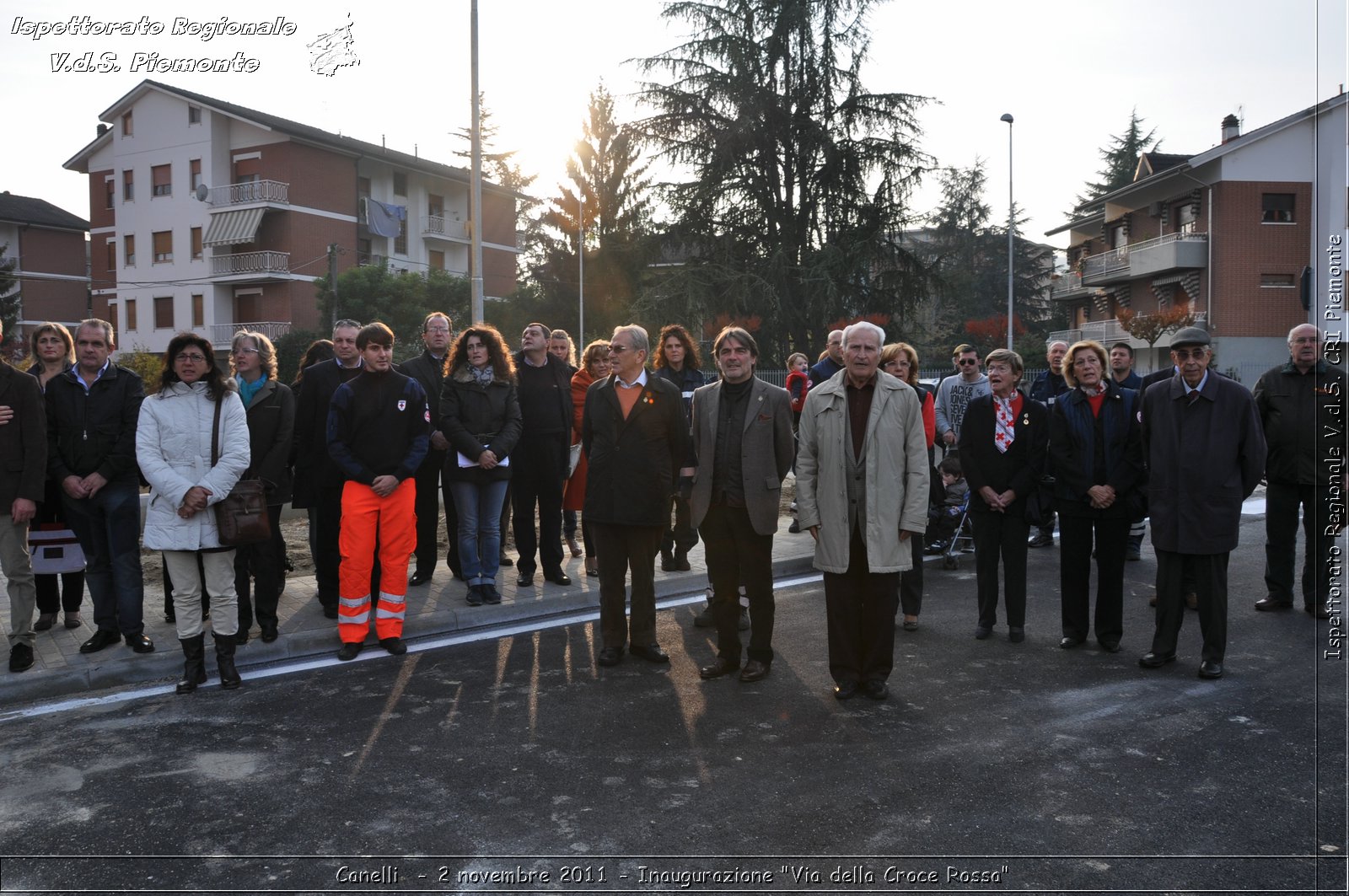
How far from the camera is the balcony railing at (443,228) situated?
5644 centimetres

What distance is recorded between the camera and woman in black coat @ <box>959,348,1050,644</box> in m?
7.34

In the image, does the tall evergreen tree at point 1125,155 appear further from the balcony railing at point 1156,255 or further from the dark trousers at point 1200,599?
the dark trousers at point 1200,599

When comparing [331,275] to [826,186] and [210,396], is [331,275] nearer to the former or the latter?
[826,186]

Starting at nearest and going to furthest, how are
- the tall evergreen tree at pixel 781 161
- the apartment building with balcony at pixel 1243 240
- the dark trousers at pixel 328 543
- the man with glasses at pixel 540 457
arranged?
the dark trousers at pixel 328 543, the man with glasses at pixel 540 457, the tall evergreen tree at pixel 781 161, the apartment building with balcony at pixel 1243 240

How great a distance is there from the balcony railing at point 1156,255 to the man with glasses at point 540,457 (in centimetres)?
4065

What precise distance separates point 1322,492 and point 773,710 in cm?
517

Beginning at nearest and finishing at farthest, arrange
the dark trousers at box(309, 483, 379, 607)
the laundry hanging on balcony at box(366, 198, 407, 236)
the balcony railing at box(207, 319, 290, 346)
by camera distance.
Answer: the dark trousers at box(309, 483, 379, 607)
the balcony railing at box(207, 319, 290, 346)
the laundry hanging on balcony at box(366, 198, 407, 236)

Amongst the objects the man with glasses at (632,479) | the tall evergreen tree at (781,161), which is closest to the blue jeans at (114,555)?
the man with glasses at (632,479)

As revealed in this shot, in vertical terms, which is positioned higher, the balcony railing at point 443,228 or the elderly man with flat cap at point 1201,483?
the balcony railing at point 443,228

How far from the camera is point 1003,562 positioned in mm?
7457

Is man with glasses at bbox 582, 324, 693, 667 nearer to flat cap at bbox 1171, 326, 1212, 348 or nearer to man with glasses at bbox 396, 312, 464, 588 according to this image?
man with glasses at bbox 396, 312, 464, 588

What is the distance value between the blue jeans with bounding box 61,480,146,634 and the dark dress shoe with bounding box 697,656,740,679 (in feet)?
12.0

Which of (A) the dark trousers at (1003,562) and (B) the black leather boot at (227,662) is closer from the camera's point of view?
(B) the black leather boot at (227,662)

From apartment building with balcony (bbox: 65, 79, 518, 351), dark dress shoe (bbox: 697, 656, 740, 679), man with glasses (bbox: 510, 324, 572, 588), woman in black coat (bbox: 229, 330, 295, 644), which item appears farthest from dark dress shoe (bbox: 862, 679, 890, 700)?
apartment building with balcony (bbox: 65, 79, 518, 351)
